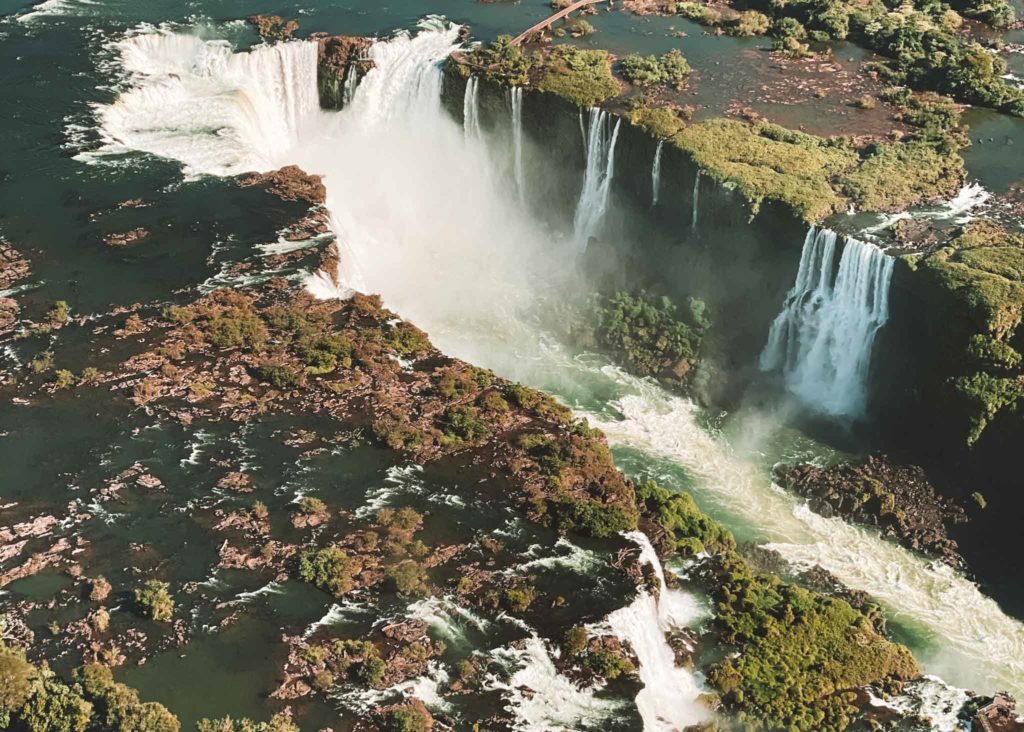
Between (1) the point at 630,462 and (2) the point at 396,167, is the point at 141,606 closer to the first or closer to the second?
(1) the point at 630,462

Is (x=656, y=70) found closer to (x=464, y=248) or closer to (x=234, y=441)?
(x=464, y=248)

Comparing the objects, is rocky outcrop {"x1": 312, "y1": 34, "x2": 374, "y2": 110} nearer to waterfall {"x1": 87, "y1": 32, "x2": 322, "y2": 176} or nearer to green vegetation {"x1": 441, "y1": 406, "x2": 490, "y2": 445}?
waterfall {"x1": 87, "y1": 32, "x2": 322, "y2": 176}

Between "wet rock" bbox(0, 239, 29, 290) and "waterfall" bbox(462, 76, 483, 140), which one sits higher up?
"waterfall" bbox(462, 76, 483, 140)

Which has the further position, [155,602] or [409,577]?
[409,577]

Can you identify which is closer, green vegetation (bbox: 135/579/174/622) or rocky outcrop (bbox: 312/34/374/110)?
green vegetation (bbox: 135/579/174/622)

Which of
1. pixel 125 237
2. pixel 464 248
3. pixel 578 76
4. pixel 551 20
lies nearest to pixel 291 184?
pixel 125 237

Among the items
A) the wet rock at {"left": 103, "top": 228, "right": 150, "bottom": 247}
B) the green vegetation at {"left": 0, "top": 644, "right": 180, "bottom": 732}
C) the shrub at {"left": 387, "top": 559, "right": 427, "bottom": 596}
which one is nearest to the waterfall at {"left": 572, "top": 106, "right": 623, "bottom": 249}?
the wet rock at {"left": 103, "top": 228, "right": 150, "bottom": 247}

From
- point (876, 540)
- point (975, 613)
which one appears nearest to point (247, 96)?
point (876, 540)
